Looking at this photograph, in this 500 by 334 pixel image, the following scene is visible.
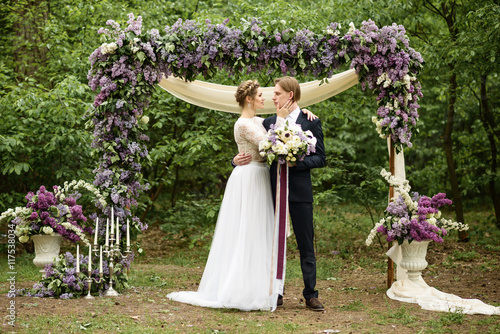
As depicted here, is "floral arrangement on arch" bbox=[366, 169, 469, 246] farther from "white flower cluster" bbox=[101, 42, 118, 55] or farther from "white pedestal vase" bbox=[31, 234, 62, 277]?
"white pedestal vase" bbox=[31, 234, 62, 277]

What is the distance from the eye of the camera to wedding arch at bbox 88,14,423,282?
569cm

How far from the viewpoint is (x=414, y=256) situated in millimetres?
5520

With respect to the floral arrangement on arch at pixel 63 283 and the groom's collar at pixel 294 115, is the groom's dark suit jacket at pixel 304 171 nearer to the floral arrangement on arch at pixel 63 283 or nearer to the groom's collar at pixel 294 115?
the groom's collar at pixel 294 115

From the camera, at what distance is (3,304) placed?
15.4 feet

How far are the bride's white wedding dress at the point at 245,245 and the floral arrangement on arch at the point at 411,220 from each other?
3.83ft

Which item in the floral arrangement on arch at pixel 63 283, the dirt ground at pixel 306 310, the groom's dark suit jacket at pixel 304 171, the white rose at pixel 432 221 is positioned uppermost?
the groom's dark suit jacket at pixel 304 171

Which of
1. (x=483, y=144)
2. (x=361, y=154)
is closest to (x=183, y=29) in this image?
(x=483, y=144)

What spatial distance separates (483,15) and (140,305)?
569cm

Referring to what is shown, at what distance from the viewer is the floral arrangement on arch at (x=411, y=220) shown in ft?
17.5

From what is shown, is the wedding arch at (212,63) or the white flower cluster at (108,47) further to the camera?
the wedding arch at (212,63)

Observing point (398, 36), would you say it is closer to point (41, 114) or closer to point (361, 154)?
point (41, 114)

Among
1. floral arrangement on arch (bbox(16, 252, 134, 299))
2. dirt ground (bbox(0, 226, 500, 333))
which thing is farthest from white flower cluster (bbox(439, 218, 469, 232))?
floral arrangement on arch (bbox(16, 252, 134, 299))

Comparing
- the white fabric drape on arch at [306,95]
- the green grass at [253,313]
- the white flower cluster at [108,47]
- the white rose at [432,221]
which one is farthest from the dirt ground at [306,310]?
the white flower cluster at [108,47]

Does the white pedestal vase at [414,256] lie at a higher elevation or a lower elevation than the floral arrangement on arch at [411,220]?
lower
